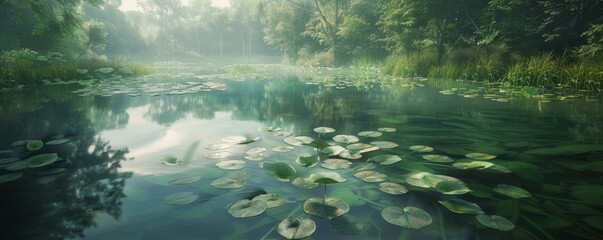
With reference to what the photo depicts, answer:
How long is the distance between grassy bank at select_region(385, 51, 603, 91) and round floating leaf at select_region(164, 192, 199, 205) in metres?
9.10

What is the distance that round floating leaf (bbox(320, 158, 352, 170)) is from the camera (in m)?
2.14

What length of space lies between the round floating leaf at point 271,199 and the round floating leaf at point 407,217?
539 millimetres

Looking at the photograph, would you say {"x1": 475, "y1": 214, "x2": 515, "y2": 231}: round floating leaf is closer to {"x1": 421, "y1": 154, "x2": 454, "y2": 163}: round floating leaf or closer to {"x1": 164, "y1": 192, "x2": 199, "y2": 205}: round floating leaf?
{"x1": 421, "y1": 154, "x2": 454, "y2": 163}: round floating leaf

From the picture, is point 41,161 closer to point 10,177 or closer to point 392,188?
point 10,177

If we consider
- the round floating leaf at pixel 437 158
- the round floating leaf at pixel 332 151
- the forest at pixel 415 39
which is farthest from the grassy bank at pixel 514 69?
the round floating leaf at pixel 332 151

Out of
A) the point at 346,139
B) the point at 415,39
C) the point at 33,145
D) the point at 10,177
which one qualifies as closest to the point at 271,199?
the point at 346,139

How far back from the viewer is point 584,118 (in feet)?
12.8

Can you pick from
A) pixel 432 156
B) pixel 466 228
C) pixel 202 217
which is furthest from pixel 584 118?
pixel 202 217

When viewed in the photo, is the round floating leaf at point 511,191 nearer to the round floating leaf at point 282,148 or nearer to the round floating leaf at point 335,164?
the round floating leaf at point 335,164

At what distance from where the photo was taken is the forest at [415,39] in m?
8.58

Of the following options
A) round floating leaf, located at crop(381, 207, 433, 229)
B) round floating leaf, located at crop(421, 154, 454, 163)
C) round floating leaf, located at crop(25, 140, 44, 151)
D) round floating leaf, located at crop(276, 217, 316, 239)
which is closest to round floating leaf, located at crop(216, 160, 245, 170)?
round floating leaf, located at crop(276, 217, 316, 239)

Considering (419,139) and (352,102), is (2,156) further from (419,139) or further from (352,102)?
(352,102)

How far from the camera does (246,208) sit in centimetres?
153

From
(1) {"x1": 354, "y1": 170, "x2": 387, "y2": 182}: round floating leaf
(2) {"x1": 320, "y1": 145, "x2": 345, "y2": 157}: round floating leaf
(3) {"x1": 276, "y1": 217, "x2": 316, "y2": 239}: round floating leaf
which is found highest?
(2) {"x1": 320, "y1": 145, "x2": 345, "y2": 157}: round floating leaf
